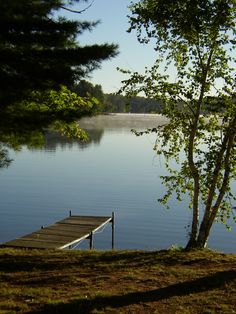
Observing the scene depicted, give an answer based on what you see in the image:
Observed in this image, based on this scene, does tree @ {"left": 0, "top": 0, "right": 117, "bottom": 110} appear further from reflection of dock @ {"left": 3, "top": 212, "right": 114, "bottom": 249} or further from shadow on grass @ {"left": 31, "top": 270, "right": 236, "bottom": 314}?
reflection of dock @ {"left": 3, "top": 212, "right": 114, "bottom": 249}

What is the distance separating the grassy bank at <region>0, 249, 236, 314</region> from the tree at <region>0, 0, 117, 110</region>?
4100mm

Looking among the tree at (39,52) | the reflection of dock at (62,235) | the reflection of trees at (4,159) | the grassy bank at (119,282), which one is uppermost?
the tree at (39,52)

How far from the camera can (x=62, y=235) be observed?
21328 mm

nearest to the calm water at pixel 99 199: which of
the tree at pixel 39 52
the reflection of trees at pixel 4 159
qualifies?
the reflection of trees at pixel 4 159

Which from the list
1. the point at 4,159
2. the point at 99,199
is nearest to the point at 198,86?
the point at 4,159

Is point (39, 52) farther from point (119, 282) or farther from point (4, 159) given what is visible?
point (119, 282)

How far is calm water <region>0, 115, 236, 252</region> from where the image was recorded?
28641mm

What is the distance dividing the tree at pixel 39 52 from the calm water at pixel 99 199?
13.4 m

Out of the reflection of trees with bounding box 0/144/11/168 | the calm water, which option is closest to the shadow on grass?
the reflection of trees with bounding box 0/144/11/168

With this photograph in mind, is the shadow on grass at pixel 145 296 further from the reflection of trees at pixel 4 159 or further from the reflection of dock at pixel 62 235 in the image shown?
the reflection of dock at pixel 62 235

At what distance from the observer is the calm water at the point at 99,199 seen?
94.0 feet

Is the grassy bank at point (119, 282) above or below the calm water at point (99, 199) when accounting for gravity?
A: above

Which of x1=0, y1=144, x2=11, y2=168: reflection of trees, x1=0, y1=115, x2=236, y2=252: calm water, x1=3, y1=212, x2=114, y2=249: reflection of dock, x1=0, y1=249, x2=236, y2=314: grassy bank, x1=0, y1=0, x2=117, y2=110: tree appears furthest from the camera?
x1=0, y1=115, x2=236, y2=252: calm water

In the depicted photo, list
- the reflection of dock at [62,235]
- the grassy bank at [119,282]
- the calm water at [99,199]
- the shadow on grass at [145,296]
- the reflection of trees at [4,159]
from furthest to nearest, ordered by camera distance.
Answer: the calm water at [99,199] < the reflection of dock at [62,235] < the reflection of trees at [4,159] < the grassy bank at [119,282] < the shadow on grass at [145,296]
